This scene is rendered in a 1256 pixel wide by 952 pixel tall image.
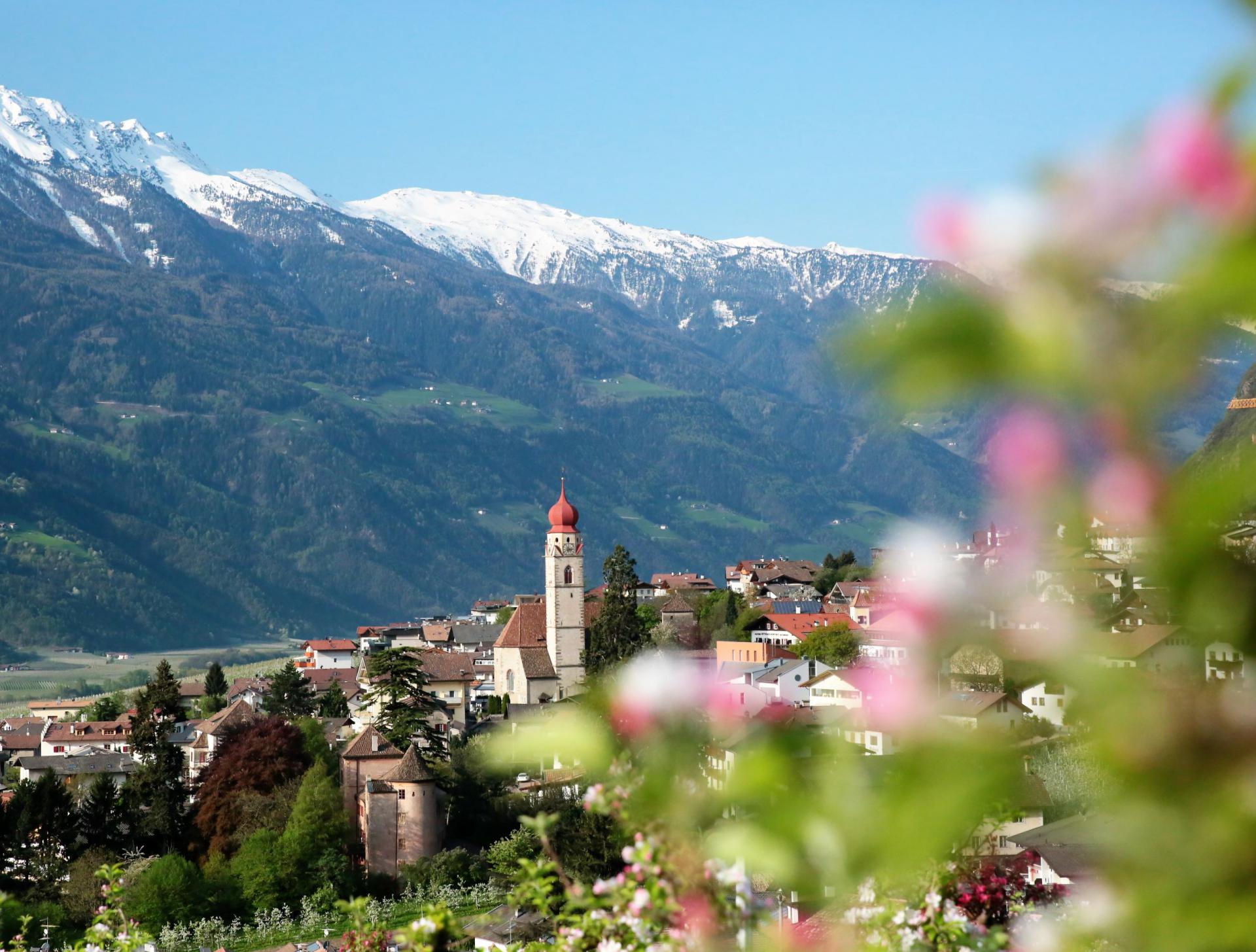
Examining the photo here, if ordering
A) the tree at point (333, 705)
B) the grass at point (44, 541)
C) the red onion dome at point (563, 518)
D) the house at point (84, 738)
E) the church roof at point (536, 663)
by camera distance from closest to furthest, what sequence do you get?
the tree at point (333, 705) < the house at point (84, 738) < the church roof at point (536, 663) < the red onion dome at point (563, 518) < the grass at point (44, 541)

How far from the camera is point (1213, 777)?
→ 3.65ft

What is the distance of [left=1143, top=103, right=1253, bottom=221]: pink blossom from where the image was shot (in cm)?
98

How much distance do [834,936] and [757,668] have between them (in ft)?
161

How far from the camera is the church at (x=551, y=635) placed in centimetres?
6688

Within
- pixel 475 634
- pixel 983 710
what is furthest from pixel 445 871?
pixel 475 634

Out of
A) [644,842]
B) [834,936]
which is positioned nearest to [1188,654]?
[834,936]

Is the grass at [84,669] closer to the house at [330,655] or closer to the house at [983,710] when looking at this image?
the house at [330,655]

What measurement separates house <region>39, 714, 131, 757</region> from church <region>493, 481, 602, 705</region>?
1629 centimetres

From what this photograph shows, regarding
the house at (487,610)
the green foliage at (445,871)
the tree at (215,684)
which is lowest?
the green foliage at (445,871)

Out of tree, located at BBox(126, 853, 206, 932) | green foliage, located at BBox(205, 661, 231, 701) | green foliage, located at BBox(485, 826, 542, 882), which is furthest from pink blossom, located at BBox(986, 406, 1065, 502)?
green foliage, located at BBox(205, 661, 231, 701)

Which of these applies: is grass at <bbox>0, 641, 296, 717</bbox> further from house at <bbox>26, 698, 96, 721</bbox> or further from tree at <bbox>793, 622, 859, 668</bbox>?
tree at <bbox>793, 622, 859, 668</bbox>

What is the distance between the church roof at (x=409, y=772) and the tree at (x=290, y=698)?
13565 millimetres

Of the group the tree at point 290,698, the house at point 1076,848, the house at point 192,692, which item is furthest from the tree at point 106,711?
the house at point 1076,848

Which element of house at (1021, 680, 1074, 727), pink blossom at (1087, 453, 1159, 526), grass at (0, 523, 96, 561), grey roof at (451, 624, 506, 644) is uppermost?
grass at (0, 523, 96, 561)
